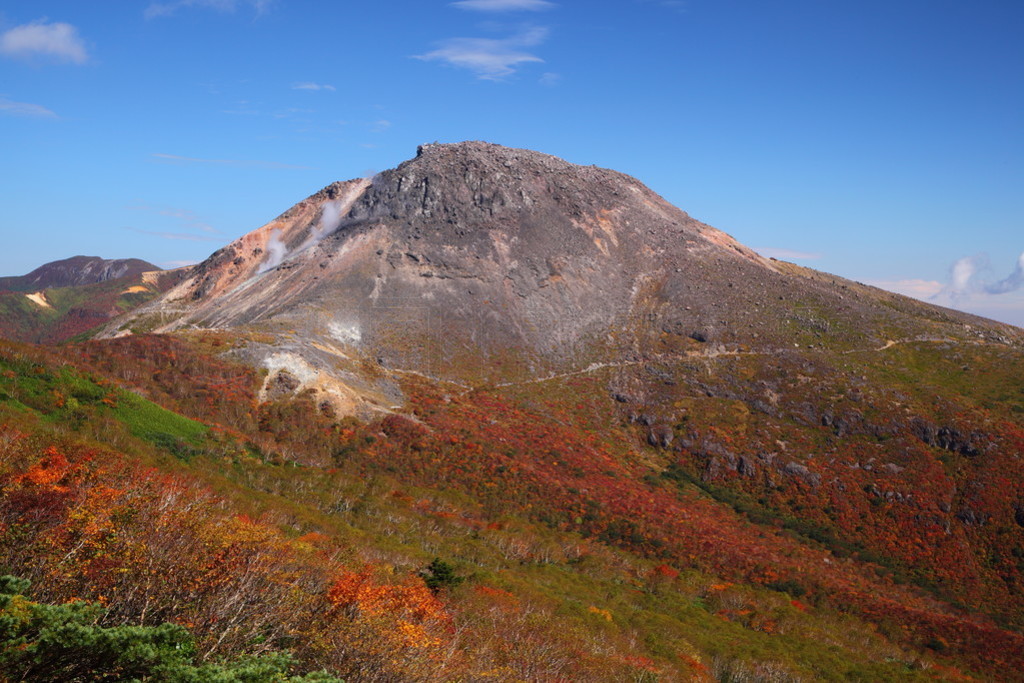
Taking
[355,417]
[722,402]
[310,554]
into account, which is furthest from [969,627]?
[355,417]

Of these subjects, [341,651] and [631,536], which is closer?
[341,651]

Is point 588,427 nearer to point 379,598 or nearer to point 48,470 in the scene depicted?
point 379,598

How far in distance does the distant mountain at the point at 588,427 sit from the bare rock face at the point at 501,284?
47 cm

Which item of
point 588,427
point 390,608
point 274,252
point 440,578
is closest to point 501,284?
point 588,427

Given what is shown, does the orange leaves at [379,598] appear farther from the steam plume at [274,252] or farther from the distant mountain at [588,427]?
the steam plume at [274,252]

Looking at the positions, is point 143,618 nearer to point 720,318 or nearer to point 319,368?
point 319,368

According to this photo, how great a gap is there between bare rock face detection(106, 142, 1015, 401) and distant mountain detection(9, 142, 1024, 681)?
1.54 feet

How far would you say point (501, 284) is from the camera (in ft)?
290

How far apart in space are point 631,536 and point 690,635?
18.0 metres

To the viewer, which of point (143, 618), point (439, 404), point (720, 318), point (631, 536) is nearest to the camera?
point (143, 618)

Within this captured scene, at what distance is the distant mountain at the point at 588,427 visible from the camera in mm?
27984

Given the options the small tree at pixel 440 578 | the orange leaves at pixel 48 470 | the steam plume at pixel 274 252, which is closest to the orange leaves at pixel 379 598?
the small tree at pixel 440 578

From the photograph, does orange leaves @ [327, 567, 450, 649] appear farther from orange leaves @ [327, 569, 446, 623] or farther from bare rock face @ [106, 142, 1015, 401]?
bare rock face @ [106, 142, 1015, 401]

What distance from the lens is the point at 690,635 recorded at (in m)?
28.7
